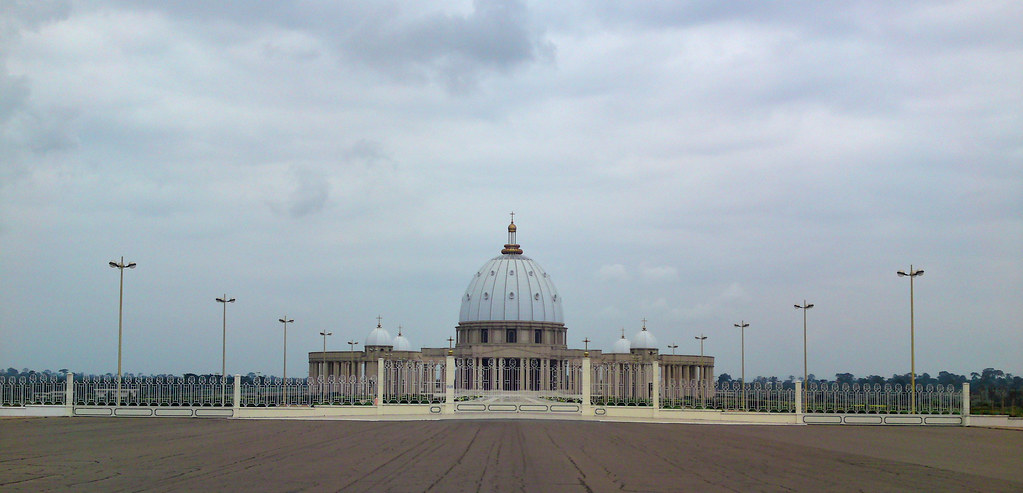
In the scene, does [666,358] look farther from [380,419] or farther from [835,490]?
[835,490]

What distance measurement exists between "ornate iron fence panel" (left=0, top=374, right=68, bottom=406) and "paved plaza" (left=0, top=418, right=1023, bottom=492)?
8.10 m

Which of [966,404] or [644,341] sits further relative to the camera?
[644,341]

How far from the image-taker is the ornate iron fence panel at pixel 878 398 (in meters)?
42.9

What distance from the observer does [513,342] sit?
4582 inches

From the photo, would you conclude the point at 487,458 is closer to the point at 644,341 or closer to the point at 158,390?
the point at 158,390

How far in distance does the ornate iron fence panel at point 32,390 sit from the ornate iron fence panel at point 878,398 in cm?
3287

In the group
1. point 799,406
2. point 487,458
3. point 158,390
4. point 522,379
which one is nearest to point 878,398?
point 799,406

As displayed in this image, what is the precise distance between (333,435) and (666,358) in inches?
3096

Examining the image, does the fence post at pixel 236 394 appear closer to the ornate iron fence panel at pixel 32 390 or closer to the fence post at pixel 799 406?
the ornate iron fence panel at pixel 32 390

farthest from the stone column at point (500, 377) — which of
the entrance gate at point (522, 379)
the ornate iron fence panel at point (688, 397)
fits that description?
the ornate iron fence panel at point (688, 397)

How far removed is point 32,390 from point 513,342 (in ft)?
248

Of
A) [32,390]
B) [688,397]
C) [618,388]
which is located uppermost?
[32,390]

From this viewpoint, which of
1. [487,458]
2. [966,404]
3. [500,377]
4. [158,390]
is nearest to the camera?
[487,458]

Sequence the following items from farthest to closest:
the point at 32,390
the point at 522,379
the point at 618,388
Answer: the point at 522,379 < the point at 618,388 < the point at 32,390
